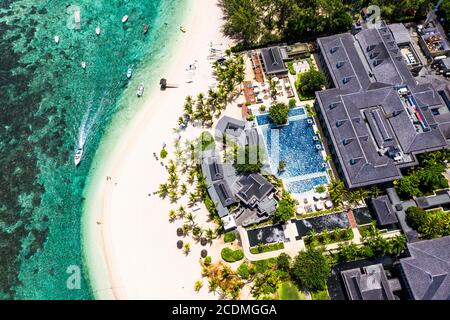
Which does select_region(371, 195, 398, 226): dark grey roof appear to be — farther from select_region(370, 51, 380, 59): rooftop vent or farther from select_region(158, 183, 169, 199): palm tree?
select_region(158, 183, 169, 199): palm tree

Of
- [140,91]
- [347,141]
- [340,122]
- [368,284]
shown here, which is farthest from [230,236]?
[140,91]

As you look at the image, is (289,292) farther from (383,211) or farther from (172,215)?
(172,215)

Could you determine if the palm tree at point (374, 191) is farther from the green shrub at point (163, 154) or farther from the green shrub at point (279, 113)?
the green shrub at point (163, 154)

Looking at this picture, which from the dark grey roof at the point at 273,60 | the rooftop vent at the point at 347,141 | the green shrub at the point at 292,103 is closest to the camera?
the rooftop vent at the point at 347,141

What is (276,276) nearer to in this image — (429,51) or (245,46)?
(245,46)

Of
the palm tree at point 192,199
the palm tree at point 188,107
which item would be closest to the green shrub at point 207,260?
the palm tree at point 192,199
